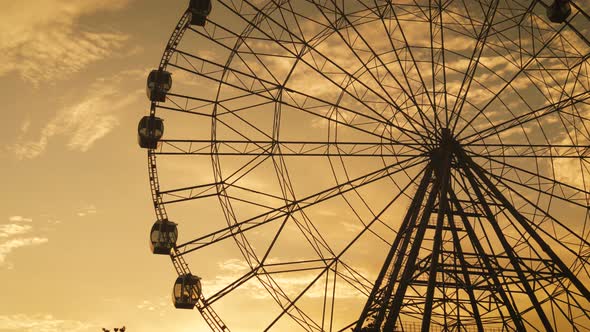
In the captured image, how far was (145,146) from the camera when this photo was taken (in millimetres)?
30062

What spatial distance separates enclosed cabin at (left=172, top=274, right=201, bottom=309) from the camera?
28.1 meters

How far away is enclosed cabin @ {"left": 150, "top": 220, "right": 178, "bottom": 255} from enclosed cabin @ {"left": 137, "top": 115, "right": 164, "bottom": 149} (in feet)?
10.9

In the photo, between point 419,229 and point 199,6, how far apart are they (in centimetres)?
1303

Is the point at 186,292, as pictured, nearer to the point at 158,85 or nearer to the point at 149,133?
the point at 149,133

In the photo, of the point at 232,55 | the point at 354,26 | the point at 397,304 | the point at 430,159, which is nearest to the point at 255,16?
the point at 232,55

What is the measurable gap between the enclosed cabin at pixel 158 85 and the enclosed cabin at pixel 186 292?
769 centimetres

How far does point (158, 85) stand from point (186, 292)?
8.80 metres

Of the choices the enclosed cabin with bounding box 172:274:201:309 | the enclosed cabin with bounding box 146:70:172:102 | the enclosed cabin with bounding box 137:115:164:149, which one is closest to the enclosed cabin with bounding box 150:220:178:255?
the enclosed cabin with bounding box 172:274:201:309

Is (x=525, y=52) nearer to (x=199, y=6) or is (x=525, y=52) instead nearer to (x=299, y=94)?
(x=299, y=94)

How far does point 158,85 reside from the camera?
3005 cm

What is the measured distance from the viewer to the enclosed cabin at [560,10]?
25.7 m

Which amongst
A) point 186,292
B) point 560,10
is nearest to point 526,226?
point 560,10

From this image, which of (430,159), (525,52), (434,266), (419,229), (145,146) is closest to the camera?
(434,266)


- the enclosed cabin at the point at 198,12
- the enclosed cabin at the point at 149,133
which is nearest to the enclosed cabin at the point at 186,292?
the enclosed cabin at the point at 149,133
